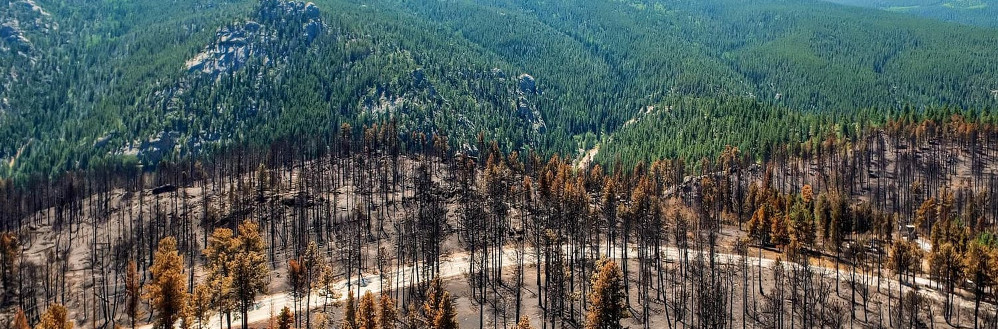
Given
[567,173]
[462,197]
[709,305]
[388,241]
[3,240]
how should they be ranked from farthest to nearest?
[567,173]
[462,197]
[388,241]
[3,240]
[709,305]

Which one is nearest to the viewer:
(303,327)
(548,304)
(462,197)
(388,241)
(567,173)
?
(303,327)

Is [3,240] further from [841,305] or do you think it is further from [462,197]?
[841,305]

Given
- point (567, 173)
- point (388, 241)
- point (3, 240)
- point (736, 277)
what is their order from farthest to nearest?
point (567, 173) < point (388, 241) < point (3, 240) < point (736, 277)

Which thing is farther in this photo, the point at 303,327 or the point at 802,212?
the point at 802,212

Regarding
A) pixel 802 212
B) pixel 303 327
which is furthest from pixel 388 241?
pixel 802 212

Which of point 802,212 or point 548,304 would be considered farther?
point 802,212

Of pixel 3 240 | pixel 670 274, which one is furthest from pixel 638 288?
pixel 3 240

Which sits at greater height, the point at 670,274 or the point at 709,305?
the point at 709,305

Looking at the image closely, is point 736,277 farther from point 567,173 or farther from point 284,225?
point 284,225

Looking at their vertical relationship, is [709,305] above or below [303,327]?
above
